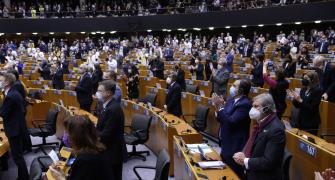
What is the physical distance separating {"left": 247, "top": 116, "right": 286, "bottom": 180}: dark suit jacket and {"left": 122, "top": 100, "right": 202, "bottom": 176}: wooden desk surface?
239 cm

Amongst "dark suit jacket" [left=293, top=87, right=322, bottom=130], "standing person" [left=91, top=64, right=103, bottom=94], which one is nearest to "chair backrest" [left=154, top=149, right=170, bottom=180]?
"dark suit jacket" [left=293, top=87, right=322, bottom=130]

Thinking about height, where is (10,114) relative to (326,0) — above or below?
below

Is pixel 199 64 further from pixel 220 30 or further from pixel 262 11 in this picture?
pixel 220 30

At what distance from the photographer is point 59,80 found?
14539 mm

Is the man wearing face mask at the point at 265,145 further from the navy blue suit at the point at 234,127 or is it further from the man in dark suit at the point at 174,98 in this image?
the man in dark suit at the point at 174,98

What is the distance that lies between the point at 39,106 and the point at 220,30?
73.6 ft

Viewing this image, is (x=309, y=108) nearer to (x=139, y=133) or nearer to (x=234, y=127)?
(x=234, y=127)

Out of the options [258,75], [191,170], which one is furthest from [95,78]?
[191,170]

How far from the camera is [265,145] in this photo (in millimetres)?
4184

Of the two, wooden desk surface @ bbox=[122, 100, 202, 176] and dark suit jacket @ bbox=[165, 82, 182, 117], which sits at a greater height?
dark suit jacket @ bbox=[165, 82, 182, 117]

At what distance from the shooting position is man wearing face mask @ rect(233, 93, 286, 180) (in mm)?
4086

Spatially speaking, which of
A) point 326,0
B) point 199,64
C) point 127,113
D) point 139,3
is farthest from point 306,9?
point 127,113

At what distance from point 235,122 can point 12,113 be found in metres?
3.35

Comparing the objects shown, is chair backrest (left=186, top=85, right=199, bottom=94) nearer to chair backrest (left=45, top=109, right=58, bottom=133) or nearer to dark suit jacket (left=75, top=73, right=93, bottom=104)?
dark suit jacket (left=75, top=73, right=93, bottom=104)
